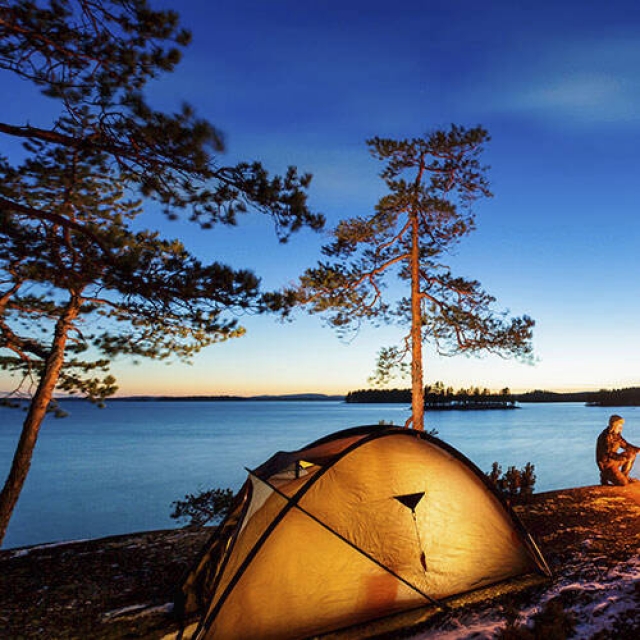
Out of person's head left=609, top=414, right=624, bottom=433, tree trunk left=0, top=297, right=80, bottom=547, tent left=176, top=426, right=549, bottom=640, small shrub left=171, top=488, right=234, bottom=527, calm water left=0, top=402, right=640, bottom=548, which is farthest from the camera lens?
calm water left=0, top=402, right=640, bottom=548

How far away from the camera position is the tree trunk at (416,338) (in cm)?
1181

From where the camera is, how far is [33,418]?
8422 millimetres

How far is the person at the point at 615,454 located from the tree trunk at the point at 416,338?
13.4ft

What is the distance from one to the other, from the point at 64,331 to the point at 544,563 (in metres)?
8.54

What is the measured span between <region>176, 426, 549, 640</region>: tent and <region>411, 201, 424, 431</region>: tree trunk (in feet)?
23.3

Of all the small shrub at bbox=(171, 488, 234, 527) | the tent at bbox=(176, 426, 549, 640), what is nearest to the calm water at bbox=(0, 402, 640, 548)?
the small shrub at bbox=(171, 488, 234, 527)

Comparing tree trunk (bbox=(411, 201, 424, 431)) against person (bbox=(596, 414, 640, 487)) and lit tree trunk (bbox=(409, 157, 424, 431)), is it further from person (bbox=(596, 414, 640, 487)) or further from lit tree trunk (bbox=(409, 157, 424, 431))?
person (bbox=(596, 414, 640, 487))

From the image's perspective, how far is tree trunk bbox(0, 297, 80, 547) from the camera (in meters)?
8.39

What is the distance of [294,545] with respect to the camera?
12.8ft

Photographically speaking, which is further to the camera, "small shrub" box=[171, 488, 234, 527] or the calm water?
the calm water

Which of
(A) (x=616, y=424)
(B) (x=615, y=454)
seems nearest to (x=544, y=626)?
(A) (x=616, y=424)

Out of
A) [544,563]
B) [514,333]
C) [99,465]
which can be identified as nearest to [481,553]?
[544,563]

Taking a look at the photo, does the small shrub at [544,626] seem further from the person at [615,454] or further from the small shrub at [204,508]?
the small shrub at [204,508]

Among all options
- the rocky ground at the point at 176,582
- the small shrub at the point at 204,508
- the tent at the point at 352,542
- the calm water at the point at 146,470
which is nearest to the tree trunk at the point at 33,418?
the rocky ground at the point at 176,582
